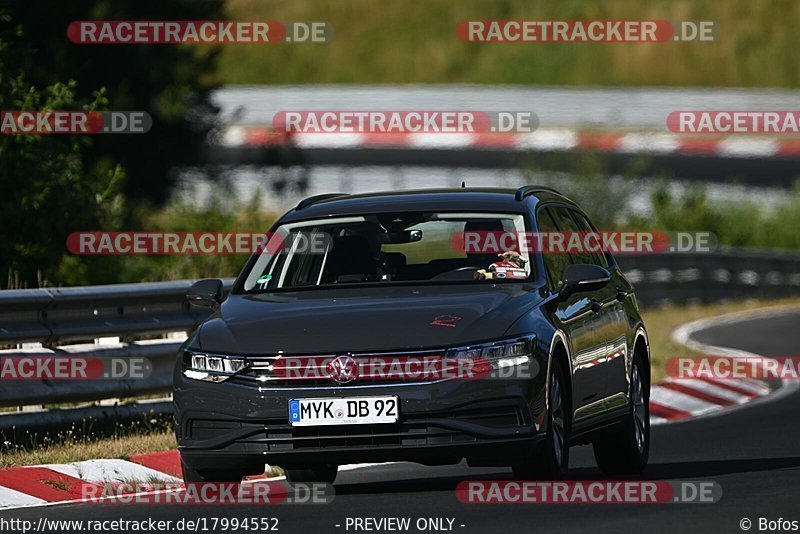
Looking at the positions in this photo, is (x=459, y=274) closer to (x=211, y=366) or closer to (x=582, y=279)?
(x=582, y=279)

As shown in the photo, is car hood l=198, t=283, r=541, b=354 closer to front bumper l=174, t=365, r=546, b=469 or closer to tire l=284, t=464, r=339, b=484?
front bumper l=174, t=365, r=546, b=469

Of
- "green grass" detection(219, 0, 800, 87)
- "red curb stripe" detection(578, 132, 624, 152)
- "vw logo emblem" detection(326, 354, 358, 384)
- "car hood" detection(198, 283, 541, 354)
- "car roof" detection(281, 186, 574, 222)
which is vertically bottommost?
"vw logo emblem" detection(326, 354, 358, 384)

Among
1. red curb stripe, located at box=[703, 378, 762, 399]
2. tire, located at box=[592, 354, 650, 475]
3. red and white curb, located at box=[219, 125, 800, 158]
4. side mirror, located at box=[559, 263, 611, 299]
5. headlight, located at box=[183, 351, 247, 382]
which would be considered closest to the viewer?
headlight, located at box=[183, 351, 247, 382]

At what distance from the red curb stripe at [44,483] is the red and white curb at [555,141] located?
102 ft

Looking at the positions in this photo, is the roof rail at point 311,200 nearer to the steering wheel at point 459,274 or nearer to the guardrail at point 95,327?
the steering wheel at point 459,274

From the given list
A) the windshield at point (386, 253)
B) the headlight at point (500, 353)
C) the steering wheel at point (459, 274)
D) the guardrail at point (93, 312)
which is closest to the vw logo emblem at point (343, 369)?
the headlight at point (500, 353)

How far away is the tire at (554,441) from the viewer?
31.8 feet

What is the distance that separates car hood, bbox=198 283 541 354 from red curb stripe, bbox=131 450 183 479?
154 centimetres

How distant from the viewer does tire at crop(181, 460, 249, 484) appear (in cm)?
988

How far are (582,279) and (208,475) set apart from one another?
7.20ft

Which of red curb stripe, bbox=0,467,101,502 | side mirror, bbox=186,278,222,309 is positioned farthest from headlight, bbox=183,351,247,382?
red curb stripe, bbox=0,467,101,502

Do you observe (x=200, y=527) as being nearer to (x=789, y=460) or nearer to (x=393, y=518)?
(x=393, y=518)

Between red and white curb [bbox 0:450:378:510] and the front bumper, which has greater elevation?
the front bumper

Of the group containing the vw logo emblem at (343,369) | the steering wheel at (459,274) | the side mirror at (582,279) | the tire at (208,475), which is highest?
the steering wheel at (459,274)
